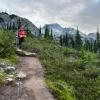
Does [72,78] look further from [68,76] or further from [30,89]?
[30,89]

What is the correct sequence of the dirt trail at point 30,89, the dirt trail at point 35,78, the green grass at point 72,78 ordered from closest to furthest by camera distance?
the dirt trail at point 30,89
the dirt trail at point 35,78
the green grass at point 72,78

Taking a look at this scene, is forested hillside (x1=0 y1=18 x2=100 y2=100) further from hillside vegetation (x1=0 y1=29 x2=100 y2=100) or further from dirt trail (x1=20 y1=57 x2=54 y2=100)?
dirt trail (x1=20 y1=57 x2=54 y2=100)

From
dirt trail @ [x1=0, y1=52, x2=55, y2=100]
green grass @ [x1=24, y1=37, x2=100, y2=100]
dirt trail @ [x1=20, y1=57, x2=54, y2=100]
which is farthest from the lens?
green grass @ [x1=24, y1=37, x2=100, y2=100]

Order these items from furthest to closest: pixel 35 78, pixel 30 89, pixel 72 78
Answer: pixel 72 78
pixel 35 78
pixel 30 89

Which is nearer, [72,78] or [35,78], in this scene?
[35,78]

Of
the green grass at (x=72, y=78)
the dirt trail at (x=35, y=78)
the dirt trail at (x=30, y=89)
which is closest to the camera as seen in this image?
the dirt trail at (x=30, y=89)

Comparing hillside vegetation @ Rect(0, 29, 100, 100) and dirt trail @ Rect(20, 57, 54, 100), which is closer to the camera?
dirt trail @ Rect(20, 57, 54, 100)

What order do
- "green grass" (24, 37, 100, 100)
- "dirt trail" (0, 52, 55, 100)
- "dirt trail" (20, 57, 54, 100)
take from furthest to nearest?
"green grass" (24, 37, 100, 100) < "dirt trail" (20, 57, 54, 100) < "dirt trail" (0, 52, 55, 100)

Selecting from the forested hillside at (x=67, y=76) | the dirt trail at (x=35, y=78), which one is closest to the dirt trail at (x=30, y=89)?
the dirt trail at (x=35, y=78)

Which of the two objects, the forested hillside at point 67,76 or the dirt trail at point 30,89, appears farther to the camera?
the forested hillside at point 67,76

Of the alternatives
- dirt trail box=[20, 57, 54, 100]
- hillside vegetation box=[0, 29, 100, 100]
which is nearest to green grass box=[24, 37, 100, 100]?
hillside vegetation box=[0, 29, 100, 100]

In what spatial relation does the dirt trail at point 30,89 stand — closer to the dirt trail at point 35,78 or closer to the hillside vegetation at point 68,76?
the dirt trail at point 35,78

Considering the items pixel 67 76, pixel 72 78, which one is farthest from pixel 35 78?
pixel 72 78

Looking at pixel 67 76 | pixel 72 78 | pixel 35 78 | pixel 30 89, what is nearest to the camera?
pixel 30 89
